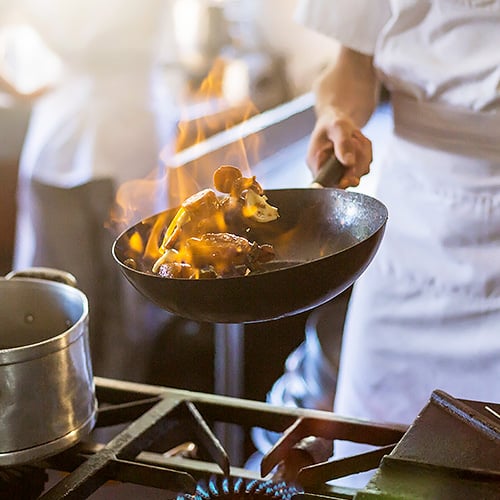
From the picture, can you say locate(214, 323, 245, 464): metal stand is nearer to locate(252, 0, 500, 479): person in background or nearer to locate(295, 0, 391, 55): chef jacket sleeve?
locate(252, 0, 500, 479): person in background

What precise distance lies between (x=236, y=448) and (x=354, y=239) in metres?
1.25

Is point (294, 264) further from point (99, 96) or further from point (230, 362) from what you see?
point (99, 96)

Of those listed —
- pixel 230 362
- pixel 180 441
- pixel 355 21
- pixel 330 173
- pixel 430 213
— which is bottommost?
pixel 230 362

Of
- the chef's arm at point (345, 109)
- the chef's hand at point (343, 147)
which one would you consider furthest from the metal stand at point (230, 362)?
the chef's hand at point (343, 147)

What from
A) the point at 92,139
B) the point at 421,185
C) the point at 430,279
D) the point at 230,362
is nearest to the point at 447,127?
the point at 421,185

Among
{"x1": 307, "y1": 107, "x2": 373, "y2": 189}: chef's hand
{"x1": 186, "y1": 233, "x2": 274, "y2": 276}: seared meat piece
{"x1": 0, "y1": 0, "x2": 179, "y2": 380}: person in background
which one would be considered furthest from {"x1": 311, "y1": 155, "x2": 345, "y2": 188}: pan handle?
{"x1": 0, "y1": 0, "x2": 179, "y2": 380}: person in background

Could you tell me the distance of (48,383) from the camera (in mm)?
886

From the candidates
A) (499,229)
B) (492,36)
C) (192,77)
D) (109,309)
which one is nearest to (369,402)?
(499,229)

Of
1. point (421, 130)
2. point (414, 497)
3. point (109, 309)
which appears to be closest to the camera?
point (414, 497)

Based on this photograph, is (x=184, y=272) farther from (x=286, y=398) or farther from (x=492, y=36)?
(x=286, y=398)

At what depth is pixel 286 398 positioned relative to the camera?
1866 mm

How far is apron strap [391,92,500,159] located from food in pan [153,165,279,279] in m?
0.44

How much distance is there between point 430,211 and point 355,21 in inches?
14.3

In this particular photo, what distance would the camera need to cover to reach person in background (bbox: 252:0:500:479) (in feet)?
4.22
